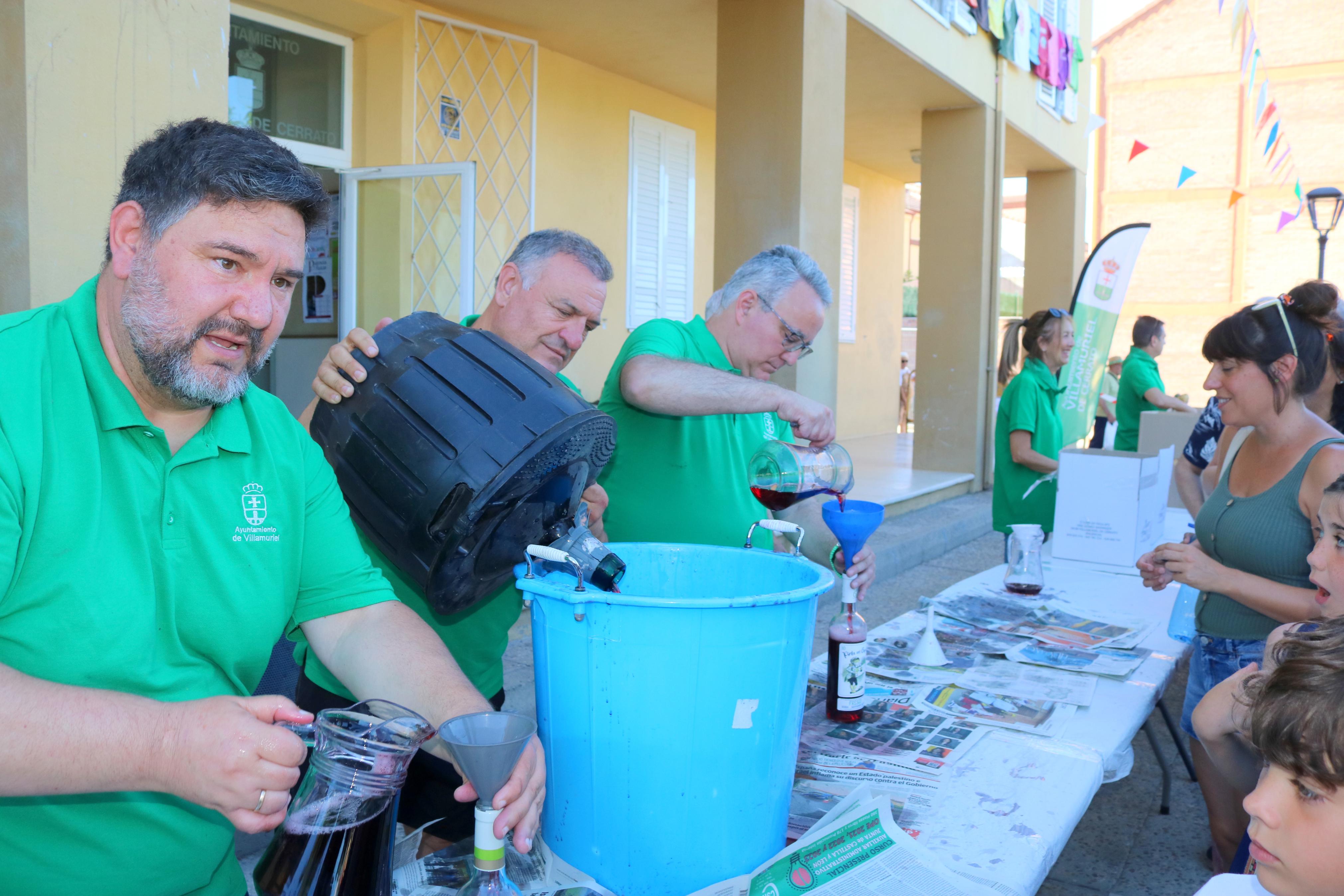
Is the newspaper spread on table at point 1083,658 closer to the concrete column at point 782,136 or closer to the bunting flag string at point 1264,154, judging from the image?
the concrete column at point 782,136

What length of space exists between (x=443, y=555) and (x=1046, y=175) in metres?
11.6

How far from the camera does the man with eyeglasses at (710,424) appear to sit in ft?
7.20

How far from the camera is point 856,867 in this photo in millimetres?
1231

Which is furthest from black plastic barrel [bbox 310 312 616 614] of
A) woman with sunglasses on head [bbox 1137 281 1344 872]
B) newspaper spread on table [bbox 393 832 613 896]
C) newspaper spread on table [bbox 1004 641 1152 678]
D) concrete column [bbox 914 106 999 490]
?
concrete column [bbox 914 106 999 490]

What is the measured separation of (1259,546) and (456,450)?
211cm

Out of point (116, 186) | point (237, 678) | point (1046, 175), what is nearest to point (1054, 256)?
point (1046, 175)

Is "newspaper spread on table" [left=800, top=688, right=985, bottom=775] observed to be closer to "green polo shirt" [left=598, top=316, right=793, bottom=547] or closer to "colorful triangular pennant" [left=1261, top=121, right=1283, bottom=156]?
"green polo shirt" [left=598, top=316, right=793, bottom=547]

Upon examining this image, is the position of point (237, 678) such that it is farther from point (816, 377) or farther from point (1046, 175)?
point (1046, 175)

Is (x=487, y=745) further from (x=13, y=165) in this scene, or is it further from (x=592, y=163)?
(x=592, y=163)

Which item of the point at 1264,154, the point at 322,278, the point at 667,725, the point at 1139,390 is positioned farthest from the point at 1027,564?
the point at 1264,154

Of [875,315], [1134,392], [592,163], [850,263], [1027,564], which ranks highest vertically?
[592,163]

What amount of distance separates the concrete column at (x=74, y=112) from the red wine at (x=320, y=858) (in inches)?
78.2

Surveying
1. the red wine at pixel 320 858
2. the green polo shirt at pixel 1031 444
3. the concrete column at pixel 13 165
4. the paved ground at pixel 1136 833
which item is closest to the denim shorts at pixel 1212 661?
the paved ground at pixel 1136 833

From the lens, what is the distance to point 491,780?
95 cm
